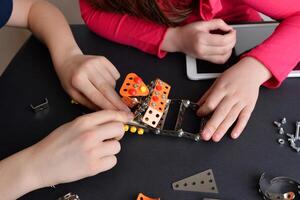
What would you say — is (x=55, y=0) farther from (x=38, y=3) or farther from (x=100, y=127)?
(x=100, y=127)

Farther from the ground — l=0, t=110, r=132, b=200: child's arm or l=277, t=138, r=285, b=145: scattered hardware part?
l=0, t=110, r=132, b=200: child's arm

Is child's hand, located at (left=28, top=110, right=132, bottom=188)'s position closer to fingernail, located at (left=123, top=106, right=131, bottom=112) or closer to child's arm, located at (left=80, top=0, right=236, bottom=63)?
fingernail, located at (left=123, top=106, right=131, bottom=112)

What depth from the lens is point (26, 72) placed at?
0.77 meters

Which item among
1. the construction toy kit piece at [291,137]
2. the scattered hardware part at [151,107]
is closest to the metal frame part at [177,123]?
the scattered hardware part at [151,107]

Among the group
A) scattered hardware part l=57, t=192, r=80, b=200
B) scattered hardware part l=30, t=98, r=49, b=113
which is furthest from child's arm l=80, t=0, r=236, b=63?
scattered hardware part l=57, t=192, r=80, b=200

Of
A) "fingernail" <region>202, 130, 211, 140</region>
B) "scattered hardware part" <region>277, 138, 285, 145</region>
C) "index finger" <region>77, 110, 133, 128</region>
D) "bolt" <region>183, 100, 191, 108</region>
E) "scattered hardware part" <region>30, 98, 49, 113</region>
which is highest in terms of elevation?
"index finger" <region>77, 110, 133, 128</region>

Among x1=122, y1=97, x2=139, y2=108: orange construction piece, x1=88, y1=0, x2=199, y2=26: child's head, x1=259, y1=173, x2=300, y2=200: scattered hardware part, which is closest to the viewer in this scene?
x1=259, y1=173, x2=300, y2=200: scattered hardware part

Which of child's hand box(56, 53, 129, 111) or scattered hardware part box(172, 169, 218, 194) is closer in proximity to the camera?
scattered hardware part box(172, 169, 218, 194)

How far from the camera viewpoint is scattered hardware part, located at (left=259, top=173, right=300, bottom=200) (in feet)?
1.76

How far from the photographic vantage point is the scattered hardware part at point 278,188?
21.1 inches

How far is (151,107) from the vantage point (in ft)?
2.01

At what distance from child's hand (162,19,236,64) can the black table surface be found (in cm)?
3

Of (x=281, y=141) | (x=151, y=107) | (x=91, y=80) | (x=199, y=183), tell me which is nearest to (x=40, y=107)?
(x=91, y=80)

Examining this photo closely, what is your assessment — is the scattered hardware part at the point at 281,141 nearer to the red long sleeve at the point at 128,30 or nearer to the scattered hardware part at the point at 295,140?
the scattered hardware part at the point at 295,140
